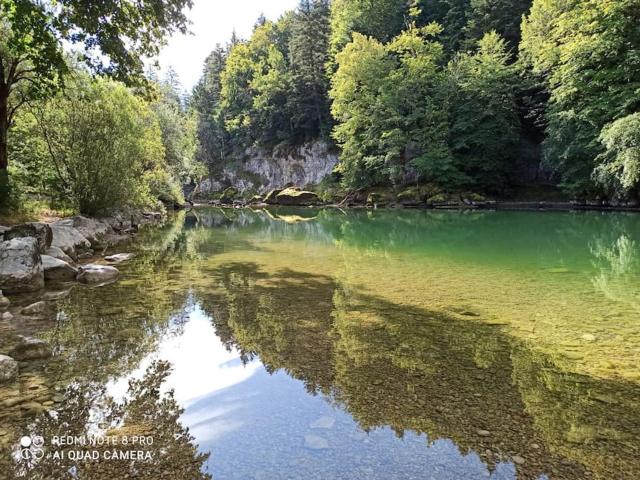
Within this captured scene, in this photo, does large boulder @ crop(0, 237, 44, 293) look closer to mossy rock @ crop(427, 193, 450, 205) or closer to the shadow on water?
the shadow on water

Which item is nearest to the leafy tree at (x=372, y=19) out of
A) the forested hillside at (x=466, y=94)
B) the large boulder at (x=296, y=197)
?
the forested hillside at (x=466, y=94)

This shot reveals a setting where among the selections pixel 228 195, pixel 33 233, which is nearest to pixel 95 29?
pixel 33 233

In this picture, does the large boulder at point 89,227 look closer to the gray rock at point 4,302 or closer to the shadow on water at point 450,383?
the gray rock at point 4,302

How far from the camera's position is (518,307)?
24.7 feet

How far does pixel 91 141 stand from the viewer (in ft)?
56.2

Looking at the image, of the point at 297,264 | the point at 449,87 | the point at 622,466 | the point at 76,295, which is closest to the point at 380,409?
the point at 622,466

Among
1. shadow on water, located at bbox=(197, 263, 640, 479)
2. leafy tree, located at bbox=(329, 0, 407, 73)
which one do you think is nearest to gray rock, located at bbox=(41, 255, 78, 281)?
shadow on water, located at bbox=(197, 263, 640, 479)

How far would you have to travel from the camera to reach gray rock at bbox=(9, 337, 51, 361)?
5.34 metres

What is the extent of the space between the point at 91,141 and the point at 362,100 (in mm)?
30323

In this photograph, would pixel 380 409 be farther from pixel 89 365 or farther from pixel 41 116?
pixel 41 116

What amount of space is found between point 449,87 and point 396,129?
6.27 m

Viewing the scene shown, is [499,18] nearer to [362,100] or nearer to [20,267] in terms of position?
[362,100]

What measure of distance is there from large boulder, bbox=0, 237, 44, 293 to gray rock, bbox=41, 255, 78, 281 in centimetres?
37

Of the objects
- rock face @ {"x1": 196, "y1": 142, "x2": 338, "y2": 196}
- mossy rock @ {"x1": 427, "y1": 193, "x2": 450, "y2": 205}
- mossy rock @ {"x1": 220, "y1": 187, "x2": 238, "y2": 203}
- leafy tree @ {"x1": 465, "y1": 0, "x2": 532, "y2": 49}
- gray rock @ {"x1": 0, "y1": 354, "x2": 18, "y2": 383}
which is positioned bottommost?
mossy rock @ {"x1": 220, "y1": 187, "x2": 238, "y2": 203}
